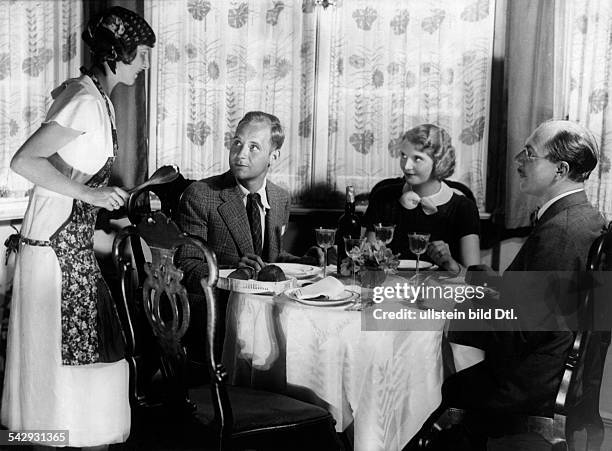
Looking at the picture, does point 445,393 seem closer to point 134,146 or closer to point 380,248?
point 380,248

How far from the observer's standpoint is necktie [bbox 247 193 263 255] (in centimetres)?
288

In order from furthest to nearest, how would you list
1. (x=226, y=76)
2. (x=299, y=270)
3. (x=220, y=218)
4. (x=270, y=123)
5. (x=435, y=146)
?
(x=226, y=76) < (x=435, y=146) < (x=270, y=123) < (x=220, y=218) < (x=299, y=270)

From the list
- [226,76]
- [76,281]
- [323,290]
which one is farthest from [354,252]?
[226,76]

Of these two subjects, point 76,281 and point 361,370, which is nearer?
point 361,370

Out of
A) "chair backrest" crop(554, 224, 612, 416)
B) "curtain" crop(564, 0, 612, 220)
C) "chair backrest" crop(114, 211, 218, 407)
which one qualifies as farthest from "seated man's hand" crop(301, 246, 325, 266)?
"curtain" crop(564, 0, 612, 220)

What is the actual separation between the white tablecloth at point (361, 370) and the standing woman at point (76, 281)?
0.57 meters

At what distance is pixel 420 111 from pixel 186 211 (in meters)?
1.24

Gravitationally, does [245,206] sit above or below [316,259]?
above

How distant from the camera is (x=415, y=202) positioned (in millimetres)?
3072

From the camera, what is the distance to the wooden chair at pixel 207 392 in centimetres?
178

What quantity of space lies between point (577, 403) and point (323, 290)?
77 cm

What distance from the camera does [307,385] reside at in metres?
2.12

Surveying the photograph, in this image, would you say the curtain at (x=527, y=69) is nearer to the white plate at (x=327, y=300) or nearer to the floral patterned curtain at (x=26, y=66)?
the white plate at (x=327, y=300)

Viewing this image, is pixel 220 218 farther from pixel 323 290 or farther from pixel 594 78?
pixel 594 78
